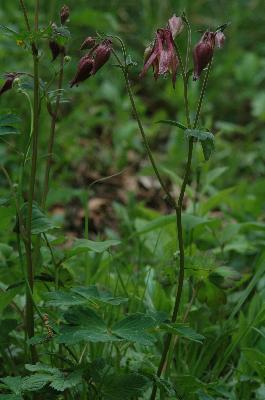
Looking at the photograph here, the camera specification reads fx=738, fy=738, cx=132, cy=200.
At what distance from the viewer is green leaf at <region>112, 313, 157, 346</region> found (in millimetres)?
1256

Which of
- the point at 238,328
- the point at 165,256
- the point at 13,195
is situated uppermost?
the point at 13,195

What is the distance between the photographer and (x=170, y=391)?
1360 millimetres

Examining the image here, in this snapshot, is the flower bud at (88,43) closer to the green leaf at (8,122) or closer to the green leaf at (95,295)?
the green leaf at (8,122)

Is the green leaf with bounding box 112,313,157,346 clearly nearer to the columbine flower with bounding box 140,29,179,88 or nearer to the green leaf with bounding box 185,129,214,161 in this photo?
the green leaf with bounding box 185,129,214,161

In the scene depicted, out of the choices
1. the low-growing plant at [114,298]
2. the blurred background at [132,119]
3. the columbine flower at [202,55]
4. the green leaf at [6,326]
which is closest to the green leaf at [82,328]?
the low-growing plant at [114,298]

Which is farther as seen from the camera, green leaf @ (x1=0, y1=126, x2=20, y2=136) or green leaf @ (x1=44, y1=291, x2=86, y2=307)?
green leaf @ (x1=0, y1=126, x2=20, y2=136)

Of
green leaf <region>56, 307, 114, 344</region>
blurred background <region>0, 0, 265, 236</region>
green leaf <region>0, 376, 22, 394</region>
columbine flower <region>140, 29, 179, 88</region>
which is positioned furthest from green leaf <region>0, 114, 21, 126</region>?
blurred background <region>0, 0, 265, 236</region>

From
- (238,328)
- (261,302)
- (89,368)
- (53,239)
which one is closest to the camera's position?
(89,368)

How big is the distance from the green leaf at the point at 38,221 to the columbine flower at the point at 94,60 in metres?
0.27

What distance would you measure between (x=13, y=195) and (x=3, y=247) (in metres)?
0.32

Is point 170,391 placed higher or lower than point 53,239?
lower

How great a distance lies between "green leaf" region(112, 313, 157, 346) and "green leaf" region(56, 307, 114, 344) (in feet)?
0.07

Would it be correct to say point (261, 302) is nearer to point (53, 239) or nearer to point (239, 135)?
point (53, 239)

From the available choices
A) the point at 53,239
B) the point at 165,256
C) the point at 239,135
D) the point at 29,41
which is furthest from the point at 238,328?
the point at 239,135
